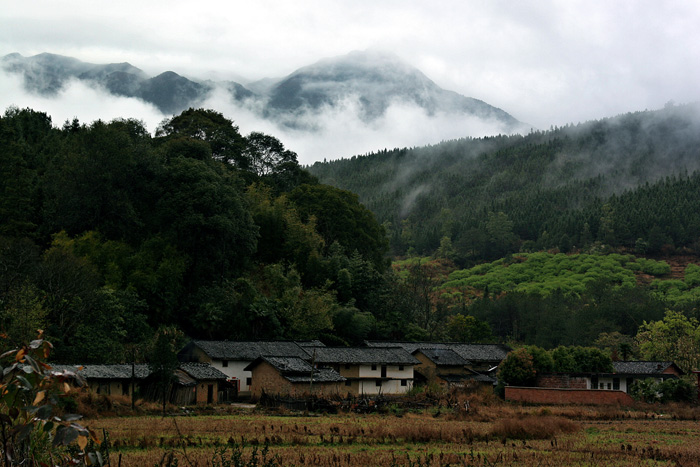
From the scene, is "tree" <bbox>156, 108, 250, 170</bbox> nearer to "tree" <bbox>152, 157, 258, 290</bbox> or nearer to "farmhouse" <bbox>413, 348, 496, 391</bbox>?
"tree" <bbox>152, 157, 258, 290</bbox>

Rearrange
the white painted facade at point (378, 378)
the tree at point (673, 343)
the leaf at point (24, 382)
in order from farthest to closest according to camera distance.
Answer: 1. the tree at point (673, 343)
2. the white painted facade at point (378, 378)
3. the leaf at point (24, 382)

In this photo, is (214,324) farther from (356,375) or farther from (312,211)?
(312,211)

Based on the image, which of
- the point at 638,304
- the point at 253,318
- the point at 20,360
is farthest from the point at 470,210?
the point at 20,360

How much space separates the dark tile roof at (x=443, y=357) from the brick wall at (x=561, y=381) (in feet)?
27.7

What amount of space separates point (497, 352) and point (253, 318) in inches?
877

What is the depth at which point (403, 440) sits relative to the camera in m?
23.6

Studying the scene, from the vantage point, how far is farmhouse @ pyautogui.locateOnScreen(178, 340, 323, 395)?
46625 mm

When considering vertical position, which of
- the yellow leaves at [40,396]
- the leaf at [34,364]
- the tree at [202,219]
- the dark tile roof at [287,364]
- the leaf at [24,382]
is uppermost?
the tree at [202,219]

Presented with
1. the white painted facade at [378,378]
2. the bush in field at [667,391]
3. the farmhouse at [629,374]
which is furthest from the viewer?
the white painted facade at [378,378]

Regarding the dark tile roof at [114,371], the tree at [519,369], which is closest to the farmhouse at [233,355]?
the dark tile roof at [114,371]

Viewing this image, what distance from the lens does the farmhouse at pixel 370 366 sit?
163 ft

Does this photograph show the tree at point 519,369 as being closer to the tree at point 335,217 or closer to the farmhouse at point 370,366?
the farmhouse at point 370,366

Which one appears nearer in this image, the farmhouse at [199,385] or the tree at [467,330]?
the farmhouse at [199,385]

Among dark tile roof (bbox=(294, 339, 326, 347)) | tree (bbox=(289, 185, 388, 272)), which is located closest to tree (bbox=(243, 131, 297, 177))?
tree (bbox=(289, 185, 388, 272))
